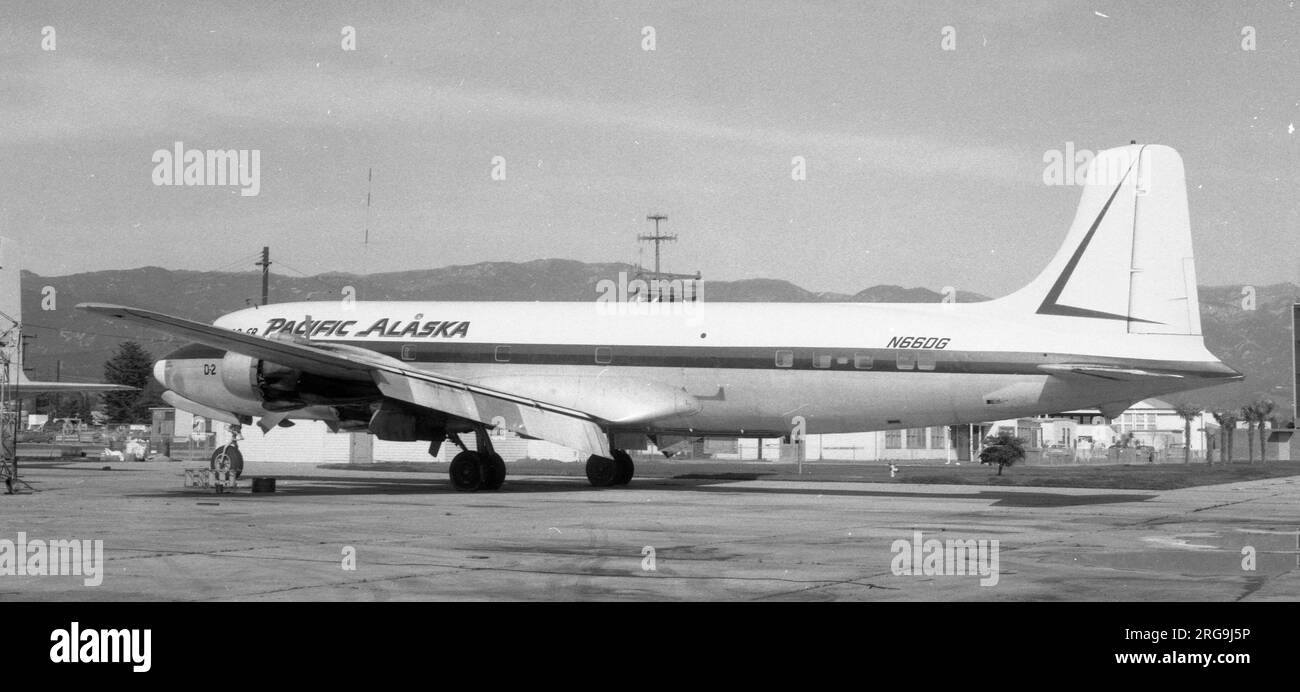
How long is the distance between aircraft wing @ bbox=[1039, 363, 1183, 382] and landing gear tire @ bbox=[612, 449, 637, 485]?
11.3 meters

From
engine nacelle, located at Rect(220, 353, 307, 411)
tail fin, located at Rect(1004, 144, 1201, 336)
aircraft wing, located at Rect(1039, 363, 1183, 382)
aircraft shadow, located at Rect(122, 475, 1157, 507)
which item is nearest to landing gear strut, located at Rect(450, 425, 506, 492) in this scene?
aircraft shadow, located at Rect(122, 475, 1157, 507)

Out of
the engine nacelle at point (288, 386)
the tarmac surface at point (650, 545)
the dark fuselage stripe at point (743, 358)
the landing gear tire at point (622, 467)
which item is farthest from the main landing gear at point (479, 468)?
the landing gear tire at point (622, 467)

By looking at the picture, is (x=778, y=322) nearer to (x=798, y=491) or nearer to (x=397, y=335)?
(x=798, y=491)

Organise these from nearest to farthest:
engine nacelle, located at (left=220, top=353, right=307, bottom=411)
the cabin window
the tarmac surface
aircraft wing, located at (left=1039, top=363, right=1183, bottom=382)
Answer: the tarmac surface, aircraft wing, located at (left=1039, top=363, right=1183, bottom=382), engine nacelle, located at (left=220, top=353, right=307, bottom=411), the cabin window

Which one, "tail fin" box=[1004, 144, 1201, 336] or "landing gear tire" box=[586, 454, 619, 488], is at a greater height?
"tail fin" box=[1004, 144, 1201, 336]

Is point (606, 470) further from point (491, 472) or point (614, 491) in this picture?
point (491, 472)

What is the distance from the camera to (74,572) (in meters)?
12.0

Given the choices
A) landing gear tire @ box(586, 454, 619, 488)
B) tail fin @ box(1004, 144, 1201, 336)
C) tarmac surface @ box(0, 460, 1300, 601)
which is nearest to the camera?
tarmac surface @ box(0, 460, 1300, 601)

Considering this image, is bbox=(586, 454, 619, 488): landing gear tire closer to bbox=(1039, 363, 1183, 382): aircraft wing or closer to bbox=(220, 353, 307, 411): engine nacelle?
bbox=(220, 353, 307, 411): engine nacelle

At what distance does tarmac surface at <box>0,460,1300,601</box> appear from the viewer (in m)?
11.2

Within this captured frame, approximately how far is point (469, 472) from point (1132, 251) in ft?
49.6

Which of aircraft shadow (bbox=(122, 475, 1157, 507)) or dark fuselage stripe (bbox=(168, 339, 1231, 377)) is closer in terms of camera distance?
dark fuselage stripe (bbox=(168, 339, 1231, 377))

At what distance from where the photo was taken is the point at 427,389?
2673 cm

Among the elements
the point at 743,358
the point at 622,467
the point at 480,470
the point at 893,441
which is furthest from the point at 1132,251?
the point at 893,441
